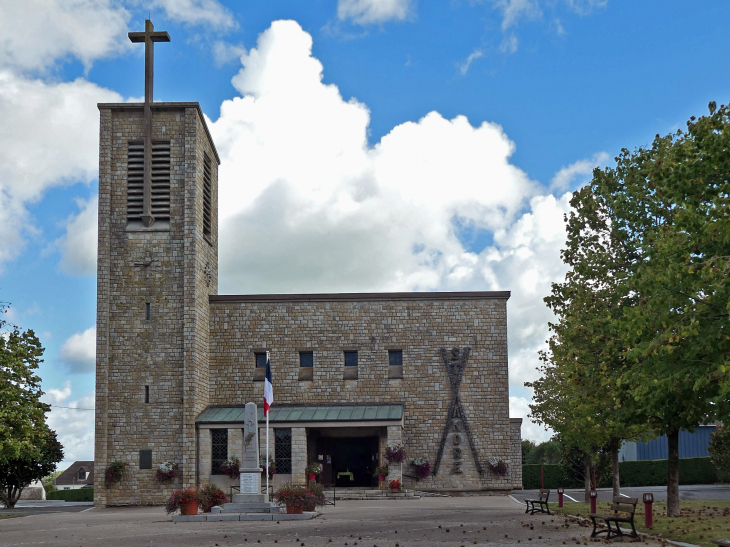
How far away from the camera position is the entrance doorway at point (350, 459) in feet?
118

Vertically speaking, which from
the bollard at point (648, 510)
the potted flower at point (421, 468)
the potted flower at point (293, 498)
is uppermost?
Result: the bollard at point (648, 510)

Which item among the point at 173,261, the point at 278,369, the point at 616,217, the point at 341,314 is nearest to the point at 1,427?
the point at 173,261

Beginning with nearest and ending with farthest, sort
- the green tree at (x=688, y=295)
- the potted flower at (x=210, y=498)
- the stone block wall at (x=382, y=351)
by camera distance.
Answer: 1. the green tree at (x=688, y=295)
2. the potted flower at (x=210, y=498)
3. the stone block wall at (x=382, y=351)

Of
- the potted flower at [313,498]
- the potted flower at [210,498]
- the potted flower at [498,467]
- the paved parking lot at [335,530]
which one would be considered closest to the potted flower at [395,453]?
the potted flower at [498,467]

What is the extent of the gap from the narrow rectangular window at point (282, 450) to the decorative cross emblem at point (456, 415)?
→ 6218 mm

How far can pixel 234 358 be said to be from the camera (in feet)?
116

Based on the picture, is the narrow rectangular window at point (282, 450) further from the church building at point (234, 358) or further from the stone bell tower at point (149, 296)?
the stone bell tower at point (149, 296)

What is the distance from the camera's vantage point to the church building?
32.6 metres

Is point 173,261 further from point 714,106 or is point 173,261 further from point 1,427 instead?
point 714,106

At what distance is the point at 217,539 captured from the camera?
1616 centimetres

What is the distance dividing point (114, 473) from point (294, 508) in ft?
42.9

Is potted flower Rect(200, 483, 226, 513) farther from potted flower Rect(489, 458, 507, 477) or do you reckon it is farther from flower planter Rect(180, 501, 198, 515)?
potted flower Rect(489, 458, 507, 477)

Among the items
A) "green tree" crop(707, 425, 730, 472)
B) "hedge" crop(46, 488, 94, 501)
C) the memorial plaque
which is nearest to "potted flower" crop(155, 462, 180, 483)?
the memorial plaque

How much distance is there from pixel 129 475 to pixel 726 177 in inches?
1015
